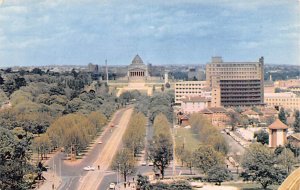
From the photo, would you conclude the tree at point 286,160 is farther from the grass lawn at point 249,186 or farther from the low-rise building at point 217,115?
the low-rise building at point 217,115

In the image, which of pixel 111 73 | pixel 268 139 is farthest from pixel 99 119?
pixel 111 73

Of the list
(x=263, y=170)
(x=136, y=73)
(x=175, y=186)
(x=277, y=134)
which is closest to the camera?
(x=175, y=186)

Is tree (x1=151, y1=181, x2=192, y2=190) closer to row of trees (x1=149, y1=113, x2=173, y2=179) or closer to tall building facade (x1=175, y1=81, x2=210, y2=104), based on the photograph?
row of trees (x1=149, y1=113, x2=173, y2=179)

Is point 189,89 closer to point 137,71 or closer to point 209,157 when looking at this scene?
point 137,71

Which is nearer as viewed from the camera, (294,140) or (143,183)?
(143,183)

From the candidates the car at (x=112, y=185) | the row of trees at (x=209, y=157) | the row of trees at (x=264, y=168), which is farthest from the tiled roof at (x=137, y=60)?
the row of trees at (x=264, y=168)

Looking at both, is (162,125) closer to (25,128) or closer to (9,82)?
(25,128)

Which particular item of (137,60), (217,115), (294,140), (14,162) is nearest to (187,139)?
(294,140)
